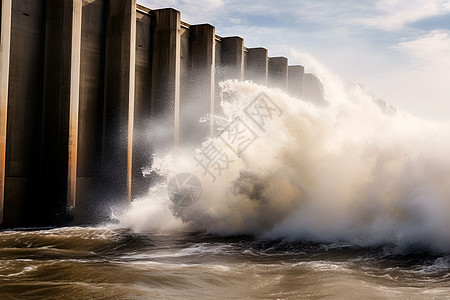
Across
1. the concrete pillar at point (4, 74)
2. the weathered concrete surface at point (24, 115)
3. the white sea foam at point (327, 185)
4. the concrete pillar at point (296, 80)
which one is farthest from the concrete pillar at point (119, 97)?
the concrete pillar at point (296, 80)

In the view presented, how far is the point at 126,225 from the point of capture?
444 inches

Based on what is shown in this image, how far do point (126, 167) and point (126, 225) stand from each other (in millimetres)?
1499

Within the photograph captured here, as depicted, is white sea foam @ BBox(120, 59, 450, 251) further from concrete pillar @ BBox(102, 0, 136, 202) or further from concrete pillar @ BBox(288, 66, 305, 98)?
concrete pillar @ BBox(288, 66, 305, 98)

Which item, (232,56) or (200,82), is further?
(232,56)

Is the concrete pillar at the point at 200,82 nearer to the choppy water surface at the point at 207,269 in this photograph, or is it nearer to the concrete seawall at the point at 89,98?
the concrete seawall at the point at 89,98

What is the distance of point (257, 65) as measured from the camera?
18.5 meters

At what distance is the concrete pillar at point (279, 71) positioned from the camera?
66.4ft

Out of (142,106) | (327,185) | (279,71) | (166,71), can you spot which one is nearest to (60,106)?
(142,106)

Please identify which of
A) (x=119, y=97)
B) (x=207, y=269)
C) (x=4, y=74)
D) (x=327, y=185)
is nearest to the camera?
(x=207, y=269)

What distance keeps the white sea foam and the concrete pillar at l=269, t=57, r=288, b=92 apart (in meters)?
7.54

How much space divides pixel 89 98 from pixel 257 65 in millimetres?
8280

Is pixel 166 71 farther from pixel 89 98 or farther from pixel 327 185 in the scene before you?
pixel 327 185

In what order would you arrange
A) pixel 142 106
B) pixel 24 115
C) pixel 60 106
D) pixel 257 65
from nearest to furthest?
pixel 24 115 < pixel 60 106 < pixel 142 106 < pixel 257 65

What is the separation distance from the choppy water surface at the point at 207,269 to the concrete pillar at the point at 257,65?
10379 mm
